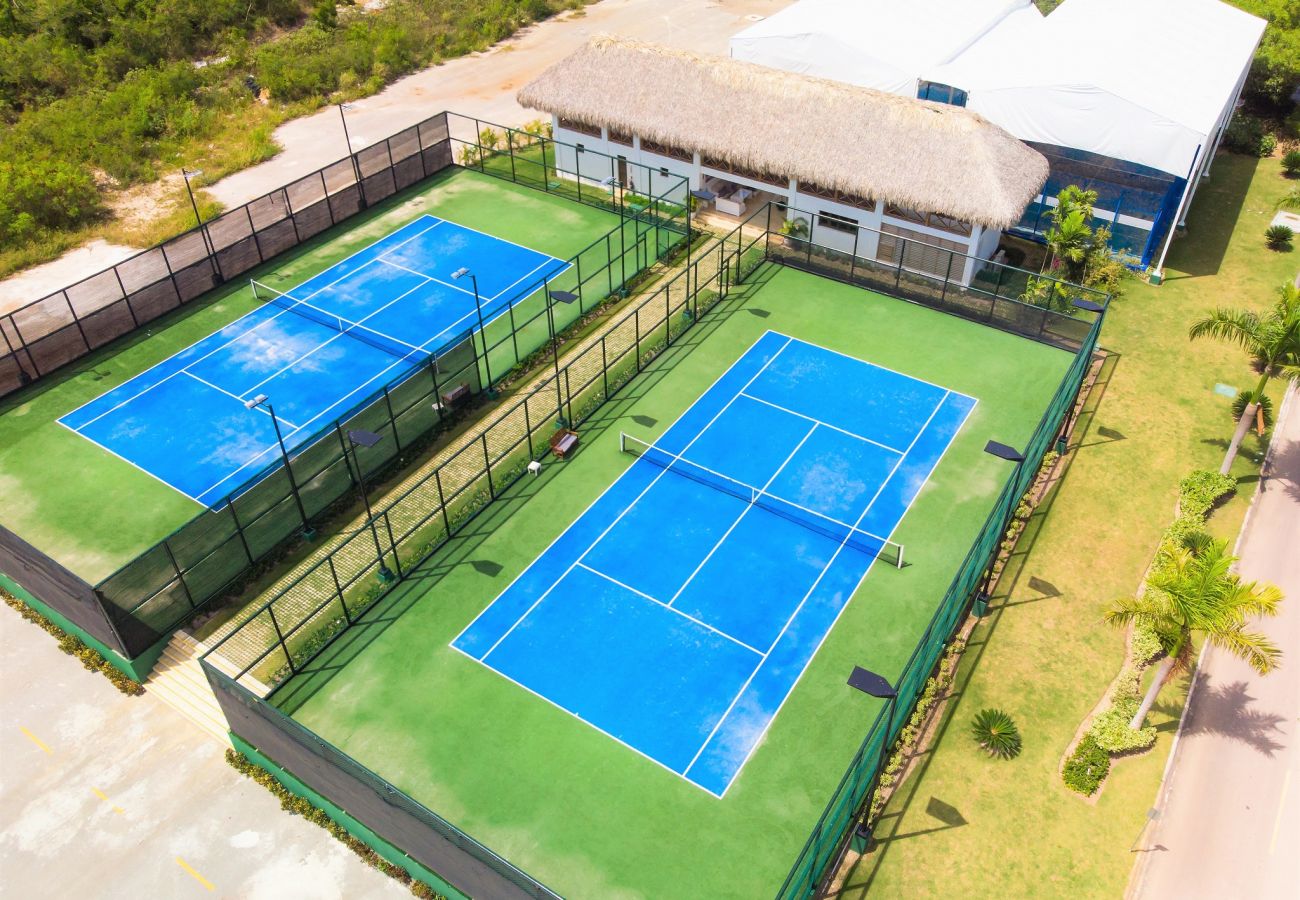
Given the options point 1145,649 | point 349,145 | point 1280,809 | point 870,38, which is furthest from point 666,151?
point 1280,809

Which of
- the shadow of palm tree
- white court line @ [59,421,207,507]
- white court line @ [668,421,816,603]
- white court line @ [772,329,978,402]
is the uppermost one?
white court line @ [772,329,978,402]

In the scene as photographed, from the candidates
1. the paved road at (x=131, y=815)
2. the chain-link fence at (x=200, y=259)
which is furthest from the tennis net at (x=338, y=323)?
the paved road at (x=131, y=815)

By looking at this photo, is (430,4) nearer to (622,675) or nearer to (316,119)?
(316,119)

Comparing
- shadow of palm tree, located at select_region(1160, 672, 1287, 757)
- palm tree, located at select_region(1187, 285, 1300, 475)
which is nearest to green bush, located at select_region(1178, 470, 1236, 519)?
palm tree, located at select_region(1187, 285, 1300, 475)

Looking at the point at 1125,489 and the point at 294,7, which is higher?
the point at 294,7

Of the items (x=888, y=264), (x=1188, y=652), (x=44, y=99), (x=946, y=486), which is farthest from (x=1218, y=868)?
(x=44, y=99)

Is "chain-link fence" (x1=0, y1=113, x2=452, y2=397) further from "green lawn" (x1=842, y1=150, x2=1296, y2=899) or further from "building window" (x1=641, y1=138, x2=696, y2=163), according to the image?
"green lawn" (x1=842, y1=150, x2=1296, y2=899)

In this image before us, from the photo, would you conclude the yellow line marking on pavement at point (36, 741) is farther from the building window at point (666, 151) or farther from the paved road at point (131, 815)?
the building window at point (666, 151)
